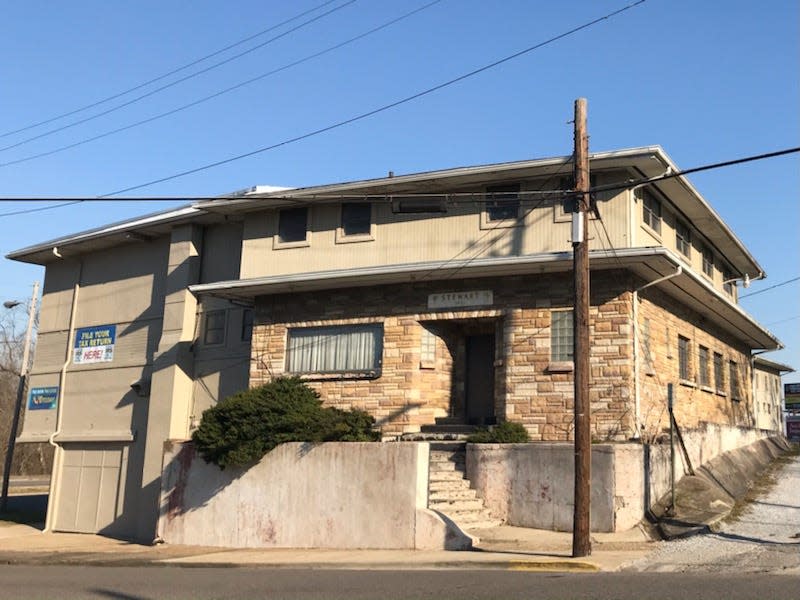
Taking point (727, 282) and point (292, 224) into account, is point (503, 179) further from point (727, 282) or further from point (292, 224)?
point (727, 282)

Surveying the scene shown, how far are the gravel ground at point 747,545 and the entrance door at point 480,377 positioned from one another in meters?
5.97

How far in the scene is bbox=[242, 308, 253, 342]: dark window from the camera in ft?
76.0

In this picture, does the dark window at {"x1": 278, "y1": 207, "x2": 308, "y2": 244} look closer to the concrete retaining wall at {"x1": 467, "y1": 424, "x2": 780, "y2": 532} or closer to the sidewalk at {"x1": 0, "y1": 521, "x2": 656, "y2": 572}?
the concrete retaining wall at {"x1": 467, "y1": 424, "x2": 780, "y2": 532}

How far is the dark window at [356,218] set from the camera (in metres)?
20.9

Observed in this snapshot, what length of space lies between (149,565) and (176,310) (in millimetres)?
9143

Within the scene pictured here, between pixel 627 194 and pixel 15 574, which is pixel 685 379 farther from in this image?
pixel 15 574

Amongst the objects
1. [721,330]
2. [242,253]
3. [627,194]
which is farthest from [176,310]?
[721,330]

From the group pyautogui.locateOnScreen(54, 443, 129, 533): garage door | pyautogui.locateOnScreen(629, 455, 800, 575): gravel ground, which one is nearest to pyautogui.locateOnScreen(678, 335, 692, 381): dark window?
pyautogui.locateOnScreen(629, 455, 800, 575): gravel ground

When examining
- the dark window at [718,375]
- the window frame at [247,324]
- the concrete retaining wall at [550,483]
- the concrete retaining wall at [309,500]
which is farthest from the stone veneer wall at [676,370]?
the window frame at [247,324]

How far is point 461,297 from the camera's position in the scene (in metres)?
19.6

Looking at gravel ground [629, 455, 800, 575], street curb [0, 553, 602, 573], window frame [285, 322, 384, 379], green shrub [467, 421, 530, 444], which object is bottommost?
street curb [0, 553, 602, 573]

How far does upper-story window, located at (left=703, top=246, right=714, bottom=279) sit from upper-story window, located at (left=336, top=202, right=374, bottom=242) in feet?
33.5

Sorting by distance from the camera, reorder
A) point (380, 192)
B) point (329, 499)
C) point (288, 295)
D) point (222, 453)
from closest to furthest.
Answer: point (329, 499)
point (222, 453)
point (380, 192)
point (288, 295)

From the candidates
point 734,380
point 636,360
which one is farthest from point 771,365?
point 636,360
